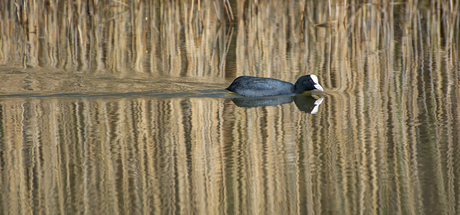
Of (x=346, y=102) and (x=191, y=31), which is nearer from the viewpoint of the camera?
(x=346, y=102)

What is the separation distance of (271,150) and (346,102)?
5.45 feet

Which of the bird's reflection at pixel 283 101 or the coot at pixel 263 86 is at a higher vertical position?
the coot at pixel 263 86

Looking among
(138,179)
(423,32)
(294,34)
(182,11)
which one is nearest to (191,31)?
(294,34)

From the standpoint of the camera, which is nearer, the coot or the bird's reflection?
the bird's reflection

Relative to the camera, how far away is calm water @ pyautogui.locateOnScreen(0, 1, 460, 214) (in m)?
3.32

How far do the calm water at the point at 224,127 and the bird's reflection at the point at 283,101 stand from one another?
0.8 inches

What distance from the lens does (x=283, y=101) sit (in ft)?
18.8

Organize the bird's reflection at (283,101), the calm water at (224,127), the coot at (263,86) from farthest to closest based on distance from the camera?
the coot at (263,86)
the bird's reflection at (283,101)
the calm water at (224,127)

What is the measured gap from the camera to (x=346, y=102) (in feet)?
17.9

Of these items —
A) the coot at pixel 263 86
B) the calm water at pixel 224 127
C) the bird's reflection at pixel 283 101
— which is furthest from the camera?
Result: the coot at pixel 263 86

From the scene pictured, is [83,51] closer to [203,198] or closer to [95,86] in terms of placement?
[95,86]

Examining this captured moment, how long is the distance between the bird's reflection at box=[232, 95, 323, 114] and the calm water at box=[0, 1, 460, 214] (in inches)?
0.8

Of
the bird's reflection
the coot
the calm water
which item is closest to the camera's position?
the calm water

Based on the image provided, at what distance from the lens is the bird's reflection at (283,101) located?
216 inches
